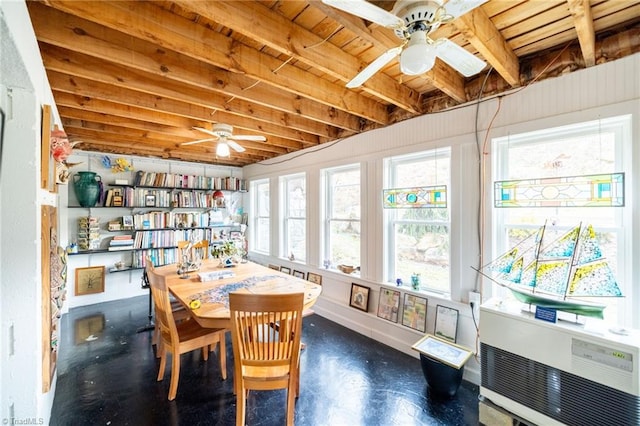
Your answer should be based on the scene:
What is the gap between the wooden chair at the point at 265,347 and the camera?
60.9 inches

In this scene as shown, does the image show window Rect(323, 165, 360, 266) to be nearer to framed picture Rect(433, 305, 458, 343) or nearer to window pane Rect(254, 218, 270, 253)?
framed picture Rect(433, 305, 458, 343)

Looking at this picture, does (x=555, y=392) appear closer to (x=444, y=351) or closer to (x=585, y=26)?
(x=444, y=351)

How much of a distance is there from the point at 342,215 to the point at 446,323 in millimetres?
1764

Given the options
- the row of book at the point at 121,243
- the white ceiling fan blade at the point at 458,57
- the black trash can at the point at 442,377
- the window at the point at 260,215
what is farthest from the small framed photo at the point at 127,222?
the white ceiling fan blade at the point at 458,57

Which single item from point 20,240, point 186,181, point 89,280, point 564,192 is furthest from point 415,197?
point 89,280

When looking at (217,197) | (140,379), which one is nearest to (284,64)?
(140,379)

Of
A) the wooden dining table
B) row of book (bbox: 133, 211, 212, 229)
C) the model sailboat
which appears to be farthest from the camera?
row of book (bbox: 133, 211, 212, 229)

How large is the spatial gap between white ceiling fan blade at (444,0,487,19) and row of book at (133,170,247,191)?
184 inches

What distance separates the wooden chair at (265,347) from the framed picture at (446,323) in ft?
4.77

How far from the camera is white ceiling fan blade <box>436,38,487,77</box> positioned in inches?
48.2

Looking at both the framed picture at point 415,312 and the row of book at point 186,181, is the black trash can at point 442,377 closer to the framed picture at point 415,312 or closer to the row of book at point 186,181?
the framed picture at point 415,312

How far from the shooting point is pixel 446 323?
7.80 ft

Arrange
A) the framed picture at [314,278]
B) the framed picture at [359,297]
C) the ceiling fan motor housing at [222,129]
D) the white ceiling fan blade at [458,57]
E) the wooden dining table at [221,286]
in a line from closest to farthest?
1. the white ceiling fan blade at [458,57]
2. the wooden dining table at [221,286]
3. the ceiling fan motor housing at [222,129]
4. the framed picture at [359,297]
5. the framed picture at [314,278]

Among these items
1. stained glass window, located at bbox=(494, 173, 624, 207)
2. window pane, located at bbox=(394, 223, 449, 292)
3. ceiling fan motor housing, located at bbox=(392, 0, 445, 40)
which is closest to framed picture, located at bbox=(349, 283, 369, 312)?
window pane, located at bbox=(394, 223, 449, 292)
